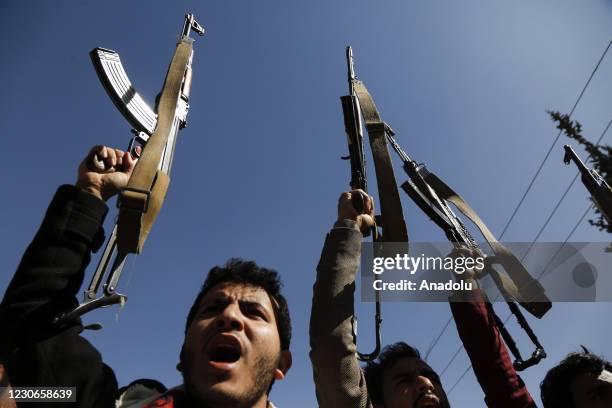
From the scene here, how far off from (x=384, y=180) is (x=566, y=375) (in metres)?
2.08

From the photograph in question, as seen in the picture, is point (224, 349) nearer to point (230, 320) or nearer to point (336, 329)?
point (230, 320)

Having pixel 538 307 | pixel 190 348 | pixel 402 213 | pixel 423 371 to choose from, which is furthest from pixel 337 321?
pixel 538 307

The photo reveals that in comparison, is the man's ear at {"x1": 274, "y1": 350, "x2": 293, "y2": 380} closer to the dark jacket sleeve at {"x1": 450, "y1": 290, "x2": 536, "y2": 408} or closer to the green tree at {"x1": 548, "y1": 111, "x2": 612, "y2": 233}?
the dark jacket sleeve at {"x1": 450, "y1": 290, "x2": 536, "y2": 408}

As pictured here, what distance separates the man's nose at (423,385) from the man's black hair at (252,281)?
1.15 metres

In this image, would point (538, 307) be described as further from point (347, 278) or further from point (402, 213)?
point (347, 278)

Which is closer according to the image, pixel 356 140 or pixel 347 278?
pixel 347 278

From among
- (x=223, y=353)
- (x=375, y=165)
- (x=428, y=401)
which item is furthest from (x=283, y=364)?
(x=375, y=165)

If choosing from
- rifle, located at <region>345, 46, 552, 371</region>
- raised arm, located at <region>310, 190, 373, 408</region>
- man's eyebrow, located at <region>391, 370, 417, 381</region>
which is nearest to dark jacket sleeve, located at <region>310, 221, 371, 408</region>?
raised arm, located at <region>310, 190, 373, 408</region>

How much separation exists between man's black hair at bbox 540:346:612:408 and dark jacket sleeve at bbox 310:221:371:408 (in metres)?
2.10

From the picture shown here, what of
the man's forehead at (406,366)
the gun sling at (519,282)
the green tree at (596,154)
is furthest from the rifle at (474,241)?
the green tree at (596,154)

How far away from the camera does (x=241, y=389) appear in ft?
5.94

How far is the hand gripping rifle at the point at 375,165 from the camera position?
2.74 metres

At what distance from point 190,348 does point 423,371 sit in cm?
186

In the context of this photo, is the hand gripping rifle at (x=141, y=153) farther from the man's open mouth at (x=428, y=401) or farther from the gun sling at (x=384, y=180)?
the man's open mouth at (x=428, y=401)
